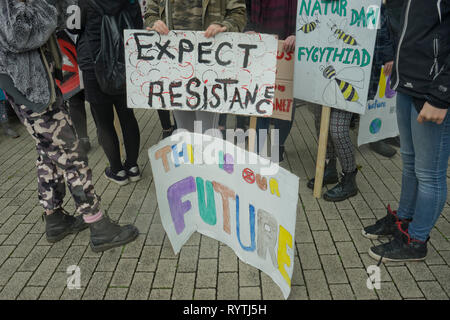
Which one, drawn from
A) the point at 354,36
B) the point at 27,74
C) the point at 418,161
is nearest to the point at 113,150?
the point at 27,74

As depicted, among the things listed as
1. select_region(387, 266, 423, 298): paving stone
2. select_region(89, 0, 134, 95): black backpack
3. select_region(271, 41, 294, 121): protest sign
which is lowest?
select_region(387, 266, 423, 298): paving stone

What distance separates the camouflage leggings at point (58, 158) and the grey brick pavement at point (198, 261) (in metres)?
0.39

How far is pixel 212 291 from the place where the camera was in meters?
2.27

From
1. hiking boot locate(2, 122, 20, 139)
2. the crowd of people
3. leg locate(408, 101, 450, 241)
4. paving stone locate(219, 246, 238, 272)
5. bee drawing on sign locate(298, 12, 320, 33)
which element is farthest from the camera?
hiking boot locate(2, 122, 20, 139)

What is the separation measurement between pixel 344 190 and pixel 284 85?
1.09 m

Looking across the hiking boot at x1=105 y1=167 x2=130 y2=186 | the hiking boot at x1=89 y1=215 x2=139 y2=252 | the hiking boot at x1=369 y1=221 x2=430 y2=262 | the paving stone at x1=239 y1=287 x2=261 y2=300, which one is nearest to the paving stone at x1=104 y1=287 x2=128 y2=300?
the hiking boot at x1=89 y1=215 x2=139 y2=252

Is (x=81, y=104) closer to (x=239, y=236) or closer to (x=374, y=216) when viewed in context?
(x=239, y=236)

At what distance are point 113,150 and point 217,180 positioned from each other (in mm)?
1496

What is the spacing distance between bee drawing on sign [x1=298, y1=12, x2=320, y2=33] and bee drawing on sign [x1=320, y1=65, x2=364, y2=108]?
0.32 metres

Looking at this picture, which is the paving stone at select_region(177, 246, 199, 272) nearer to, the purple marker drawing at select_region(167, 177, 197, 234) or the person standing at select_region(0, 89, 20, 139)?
the purple marker drawing at select_region(167, 177, 197, 234)

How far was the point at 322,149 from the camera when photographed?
10.2 feet

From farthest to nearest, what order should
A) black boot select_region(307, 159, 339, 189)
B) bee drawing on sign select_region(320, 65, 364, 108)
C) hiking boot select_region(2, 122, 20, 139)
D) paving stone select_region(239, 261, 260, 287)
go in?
hiking boot select_region(2, 122, 20, 139)
black boot select_region(307, 159, 339, 189)
bee drawing on sign select_region(320, 65, 364, 108)
paving stone select_region(239, 261, 260, 287)

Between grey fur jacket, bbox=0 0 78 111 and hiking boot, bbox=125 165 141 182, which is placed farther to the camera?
hiking boot, bbox=125 165 141 182

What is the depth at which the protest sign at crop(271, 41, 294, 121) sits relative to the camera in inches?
126
